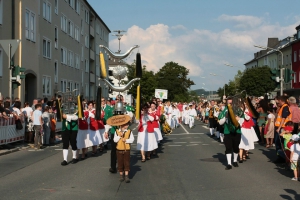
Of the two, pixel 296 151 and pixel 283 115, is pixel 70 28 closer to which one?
pixel 283 115

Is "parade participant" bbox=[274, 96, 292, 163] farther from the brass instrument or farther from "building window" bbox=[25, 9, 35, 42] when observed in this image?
"building window" bbox=[25, 9, 35, 42]

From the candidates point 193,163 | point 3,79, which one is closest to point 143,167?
point 193,163

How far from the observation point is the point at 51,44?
39531 mm

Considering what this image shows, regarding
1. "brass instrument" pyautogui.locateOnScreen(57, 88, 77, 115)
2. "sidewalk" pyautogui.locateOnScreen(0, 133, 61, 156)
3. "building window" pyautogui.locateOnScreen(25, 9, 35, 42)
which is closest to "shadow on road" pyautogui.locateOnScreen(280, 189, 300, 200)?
"brass instrument" pyautogui.locateOnScreen(57, 88, 77, 115)

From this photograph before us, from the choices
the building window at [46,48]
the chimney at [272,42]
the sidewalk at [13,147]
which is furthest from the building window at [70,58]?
the chimney at [272,42]

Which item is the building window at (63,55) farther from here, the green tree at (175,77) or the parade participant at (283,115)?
the green tree at (175,77)

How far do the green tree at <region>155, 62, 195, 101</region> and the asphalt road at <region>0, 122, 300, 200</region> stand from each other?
333 ft

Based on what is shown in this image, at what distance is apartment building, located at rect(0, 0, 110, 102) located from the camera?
95.5 ft

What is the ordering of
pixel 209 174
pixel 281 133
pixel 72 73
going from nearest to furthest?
pixel 209 174
pixel 281 133
pixel 72 73

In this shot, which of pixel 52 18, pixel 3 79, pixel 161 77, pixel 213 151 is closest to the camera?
pixel 213 151

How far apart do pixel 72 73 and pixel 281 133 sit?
38.9 m

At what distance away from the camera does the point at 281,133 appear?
12359 mm

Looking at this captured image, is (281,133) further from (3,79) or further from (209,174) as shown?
(3,79)

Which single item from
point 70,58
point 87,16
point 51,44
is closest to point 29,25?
point 51,44
